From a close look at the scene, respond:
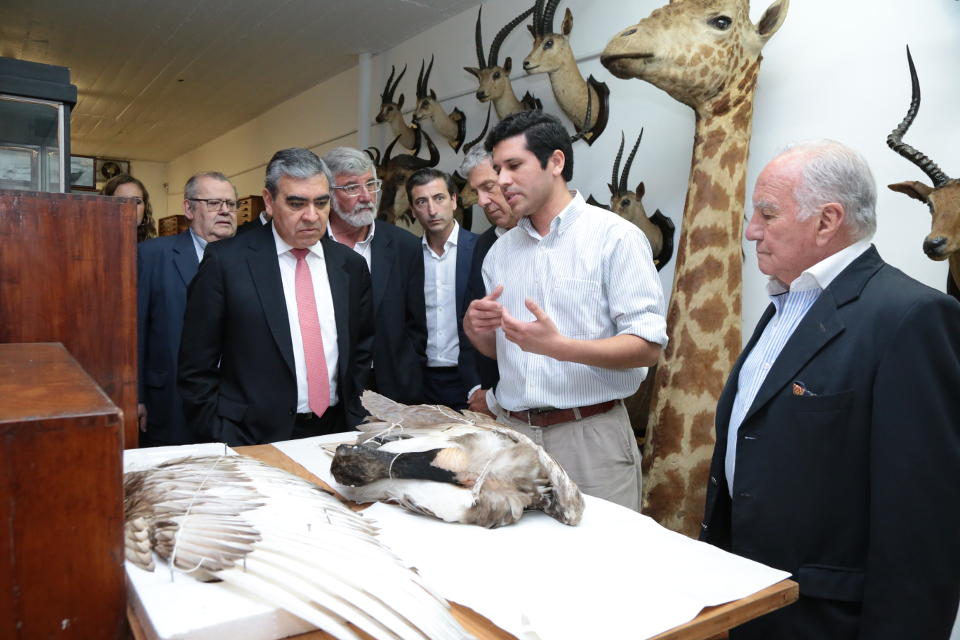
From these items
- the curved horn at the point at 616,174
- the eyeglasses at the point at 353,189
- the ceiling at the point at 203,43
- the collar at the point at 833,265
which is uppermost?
the ceiling at the point at 203,43

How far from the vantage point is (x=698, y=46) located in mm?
2898

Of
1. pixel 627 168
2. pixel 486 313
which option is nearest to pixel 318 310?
pixel 486 313

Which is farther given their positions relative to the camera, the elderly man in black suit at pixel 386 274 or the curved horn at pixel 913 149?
the elderly man in black suit at pixel 386 274

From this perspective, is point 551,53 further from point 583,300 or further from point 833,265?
point 833,265

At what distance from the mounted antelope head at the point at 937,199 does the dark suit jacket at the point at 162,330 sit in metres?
3.11

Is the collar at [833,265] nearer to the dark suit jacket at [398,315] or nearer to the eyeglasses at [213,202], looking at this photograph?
the dark suit jacket at [398,315]

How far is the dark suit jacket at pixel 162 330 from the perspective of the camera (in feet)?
11.2

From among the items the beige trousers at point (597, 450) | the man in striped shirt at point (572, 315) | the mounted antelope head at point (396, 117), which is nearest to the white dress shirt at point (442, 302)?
the man in striped shirt at point (572, 315)

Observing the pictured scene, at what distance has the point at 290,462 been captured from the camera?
1617 millimetres

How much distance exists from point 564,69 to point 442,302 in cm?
165

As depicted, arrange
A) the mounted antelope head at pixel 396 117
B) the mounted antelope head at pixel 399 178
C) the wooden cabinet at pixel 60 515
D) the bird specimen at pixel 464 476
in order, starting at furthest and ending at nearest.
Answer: the mounted antelope head at pixel 396 117 < the mounted antelope head at pixel 399 178 < the bird specimen at pixel 464 476 < the wooden cabinet at pixel 60 515

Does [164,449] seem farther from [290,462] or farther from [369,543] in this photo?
[369,543]

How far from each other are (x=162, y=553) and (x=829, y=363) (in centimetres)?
132

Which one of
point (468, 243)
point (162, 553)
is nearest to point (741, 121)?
point (468, 243)
